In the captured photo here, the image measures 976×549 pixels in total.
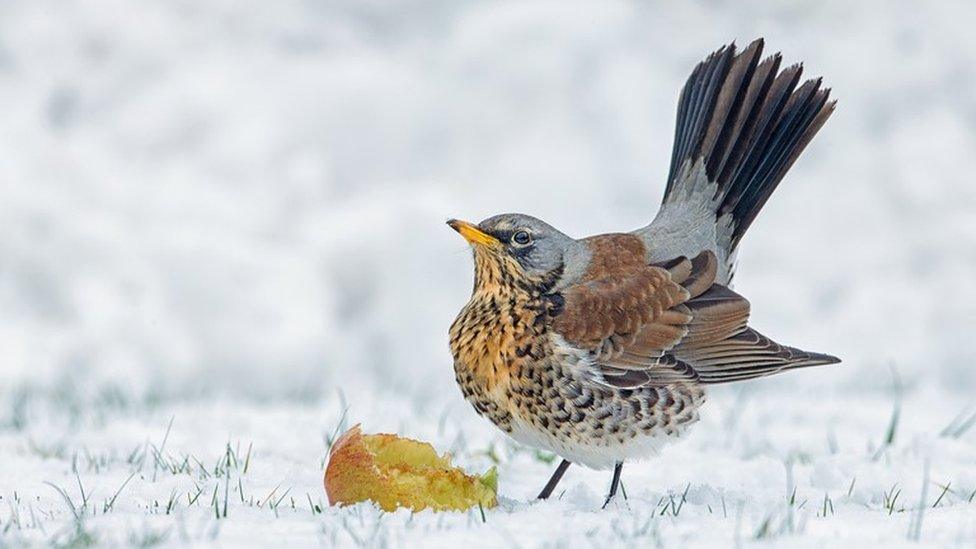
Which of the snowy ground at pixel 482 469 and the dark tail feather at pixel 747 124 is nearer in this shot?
the snowy ground at pixel 482 469

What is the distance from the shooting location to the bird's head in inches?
189

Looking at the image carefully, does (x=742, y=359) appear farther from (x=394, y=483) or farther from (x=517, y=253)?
(x=394, y=483)

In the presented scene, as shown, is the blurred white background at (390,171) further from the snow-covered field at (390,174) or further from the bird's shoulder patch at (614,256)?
the bird's shoulder patch at (614,256)

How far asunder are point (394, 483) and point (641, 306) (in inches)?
49.6

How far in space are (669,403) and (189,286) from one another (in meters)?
7.56

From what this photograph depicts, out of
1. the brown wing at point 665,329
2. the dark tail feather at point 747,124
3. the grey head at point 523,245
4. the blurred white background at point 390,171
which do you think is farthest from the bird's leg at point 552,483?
the blurred white background at point 390,171

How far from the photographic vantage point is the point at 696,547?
11.7ft

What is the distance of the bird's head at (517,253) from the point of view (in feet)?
15.7

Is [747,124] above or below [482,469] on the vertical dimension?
above

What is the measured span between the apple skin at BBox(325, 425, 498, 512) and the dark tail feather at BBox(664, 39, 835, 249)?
1.84 m

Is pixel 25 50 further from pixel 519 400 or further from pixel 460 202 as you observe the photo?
pixel 519 400

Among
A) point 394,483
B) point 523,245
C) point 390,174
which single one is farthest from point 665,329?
point 390,174

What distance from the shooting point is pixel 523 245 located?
189 inches

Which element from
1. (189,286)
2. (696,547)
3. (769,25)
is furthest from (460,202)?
(696,547)
